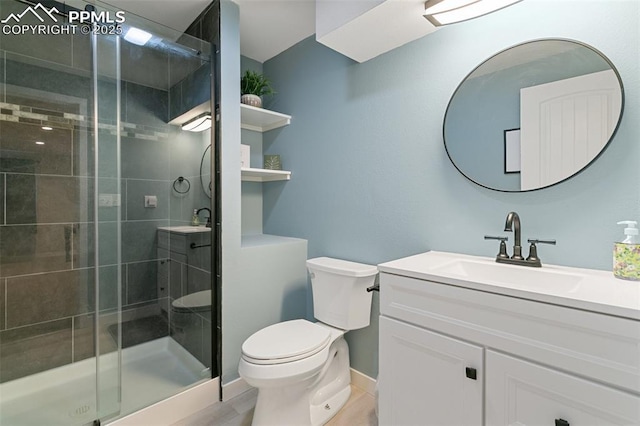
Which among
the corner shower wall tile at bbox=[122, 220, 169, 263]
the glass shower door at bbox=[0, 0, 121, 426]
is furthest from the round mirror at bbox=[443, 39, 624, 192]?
the glass shower door at bbox=[0, 0, 121, 426]

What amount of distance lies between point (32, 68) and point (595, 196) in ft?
9.16

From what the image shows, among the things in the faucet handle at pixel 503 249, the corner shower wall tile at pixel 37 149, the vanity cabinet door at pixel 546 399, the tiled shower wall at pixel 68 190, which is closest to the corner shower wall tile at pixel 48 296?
the tiled shower wall at pixel 68 190

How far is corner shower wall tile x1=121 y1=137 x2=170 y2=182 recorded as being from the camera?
5.31 ft

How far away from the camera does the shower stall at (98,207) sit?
5.03 ft

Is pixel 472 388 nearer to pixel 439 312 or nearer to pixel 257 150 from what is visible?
pixel 439 312

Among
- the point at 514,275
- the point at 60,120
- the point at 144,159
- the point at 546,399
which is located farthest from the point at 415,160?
the point at 60,120

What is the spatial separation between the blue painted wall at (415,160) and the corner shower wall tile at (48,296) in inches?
50.8

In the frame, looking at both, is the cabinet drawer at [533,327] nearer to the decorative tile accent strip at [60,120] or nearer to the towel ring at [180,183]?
the towel ring at [180,183]

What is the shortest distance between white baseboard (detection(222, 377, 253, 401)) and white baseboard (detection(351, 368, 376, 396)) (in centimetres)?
70

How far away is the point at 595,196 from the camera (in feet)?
3.55

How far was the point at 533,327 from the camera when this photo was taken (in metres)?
0.85

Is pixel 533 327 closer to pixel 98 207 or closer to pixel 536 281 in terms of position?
pixel 536 281

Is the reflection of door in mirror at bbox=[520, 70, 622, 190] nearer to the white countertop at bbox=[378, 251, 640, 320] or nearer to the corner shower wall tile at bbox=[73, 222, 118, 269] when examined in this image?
the white countertop at bbox=[378, 251, 640, 320]

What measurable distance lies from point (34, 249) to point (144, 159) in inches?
32.3
